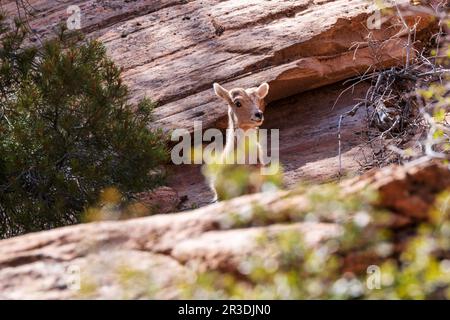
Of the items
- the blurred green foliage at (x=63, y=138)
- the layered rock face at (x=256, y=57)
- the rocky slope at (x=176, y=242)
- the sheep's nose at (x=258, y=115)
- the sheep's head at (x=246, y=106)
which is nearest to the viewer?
the rocky slope at (x=176, y=242)

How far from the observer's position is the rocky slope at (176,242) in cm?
556

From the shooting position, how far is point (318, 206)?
5.52 m

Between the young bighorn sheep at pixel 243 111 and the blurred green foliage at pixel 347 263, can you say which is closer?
the blurred green foliage at pixel 347 263

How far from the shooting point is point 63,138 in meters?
Answer: 13.1

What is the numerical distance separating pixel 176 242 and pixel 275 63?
10.1 metres

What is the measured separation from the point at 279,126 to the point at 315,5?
2321 mm

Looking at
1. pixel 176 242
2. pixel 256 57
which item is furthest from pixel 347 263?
pixel 256 57

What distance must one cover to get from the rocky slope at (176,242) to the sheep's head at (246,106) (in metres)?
5.81

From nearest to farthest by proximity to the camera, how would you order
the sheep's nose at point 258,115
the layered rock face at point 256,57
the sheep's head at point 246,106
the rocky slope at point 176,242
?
the rocky slope at point 176,242, the sheep's nose at point 258,115, the sheep's head at point 246,106, the layered rock face at point 256,57

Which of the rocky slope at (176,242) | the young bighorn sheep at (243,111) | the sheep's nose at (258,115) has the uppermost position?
the rocky slope at (176,242)

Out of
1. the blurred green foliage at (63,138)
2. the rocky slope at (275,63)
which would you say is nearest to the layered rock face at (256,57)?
the rocky slope at (275,63)

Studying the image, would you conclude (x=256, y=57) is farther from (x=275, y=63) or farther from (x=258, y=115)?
(x=258, y=115)

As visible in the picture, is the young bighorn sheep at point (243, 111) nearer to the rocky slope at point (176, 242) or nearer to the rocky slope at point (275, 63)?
the rocky slope at point (275, 63)

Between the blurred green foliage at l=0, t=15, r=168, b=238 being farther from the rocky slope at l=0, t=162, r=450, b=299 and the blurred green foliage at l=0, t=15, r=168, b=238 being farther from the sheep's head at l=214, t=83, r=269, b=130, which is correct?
the rocky slope at l=0, t=162, r=450, b=299
